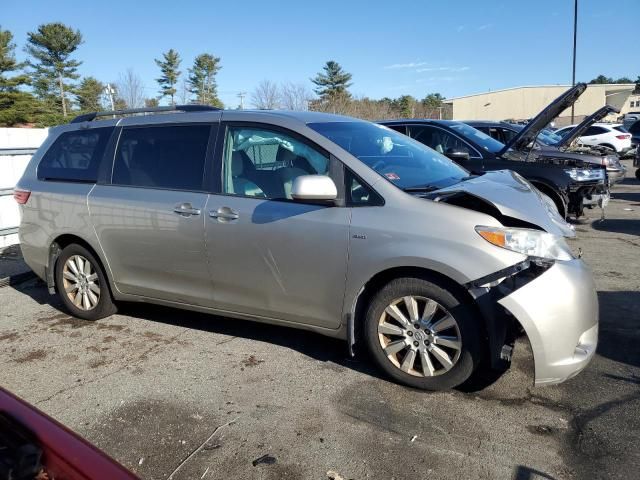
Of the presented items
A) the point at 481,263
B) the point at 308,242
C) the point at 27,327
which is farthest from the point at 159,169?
the point at 481,263

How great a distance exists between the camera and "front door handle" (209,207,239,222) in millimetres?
3932

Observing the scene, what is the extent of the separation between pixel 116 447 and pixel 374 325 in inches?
66.6

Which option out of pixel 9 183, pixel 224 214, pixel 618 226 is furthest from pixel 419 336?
pixel 9 183

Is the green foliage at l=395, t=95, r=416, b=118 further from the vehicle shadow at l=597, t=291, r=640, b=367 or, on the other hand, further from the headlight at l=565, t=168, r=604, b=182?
the vehicle shadow at l=597, t=291, r=640, b=367

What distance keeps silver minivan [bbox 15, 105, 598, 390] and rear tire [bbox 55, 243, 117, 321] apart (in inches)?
0.6

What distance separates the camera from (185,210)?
13.6ft

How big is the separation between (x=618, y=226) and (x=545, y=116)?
282 centimetres

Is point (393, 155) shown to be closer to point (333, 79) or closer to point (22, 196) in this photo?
point (22, 196)

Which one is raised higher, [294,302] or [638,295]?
[294,302]

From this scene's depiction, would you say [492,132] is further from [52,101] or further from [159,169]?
[52,101]

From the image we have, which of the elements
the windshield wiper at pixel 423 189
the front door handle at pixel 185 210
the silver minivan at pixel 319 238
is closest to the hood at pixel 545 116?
the silver minivan at pixel 319 238

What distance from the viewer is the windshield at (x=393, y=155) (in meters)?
3.86

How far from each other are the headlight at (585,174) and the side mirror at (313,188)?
5.93m

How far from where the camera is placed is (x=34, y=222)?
203 inches
